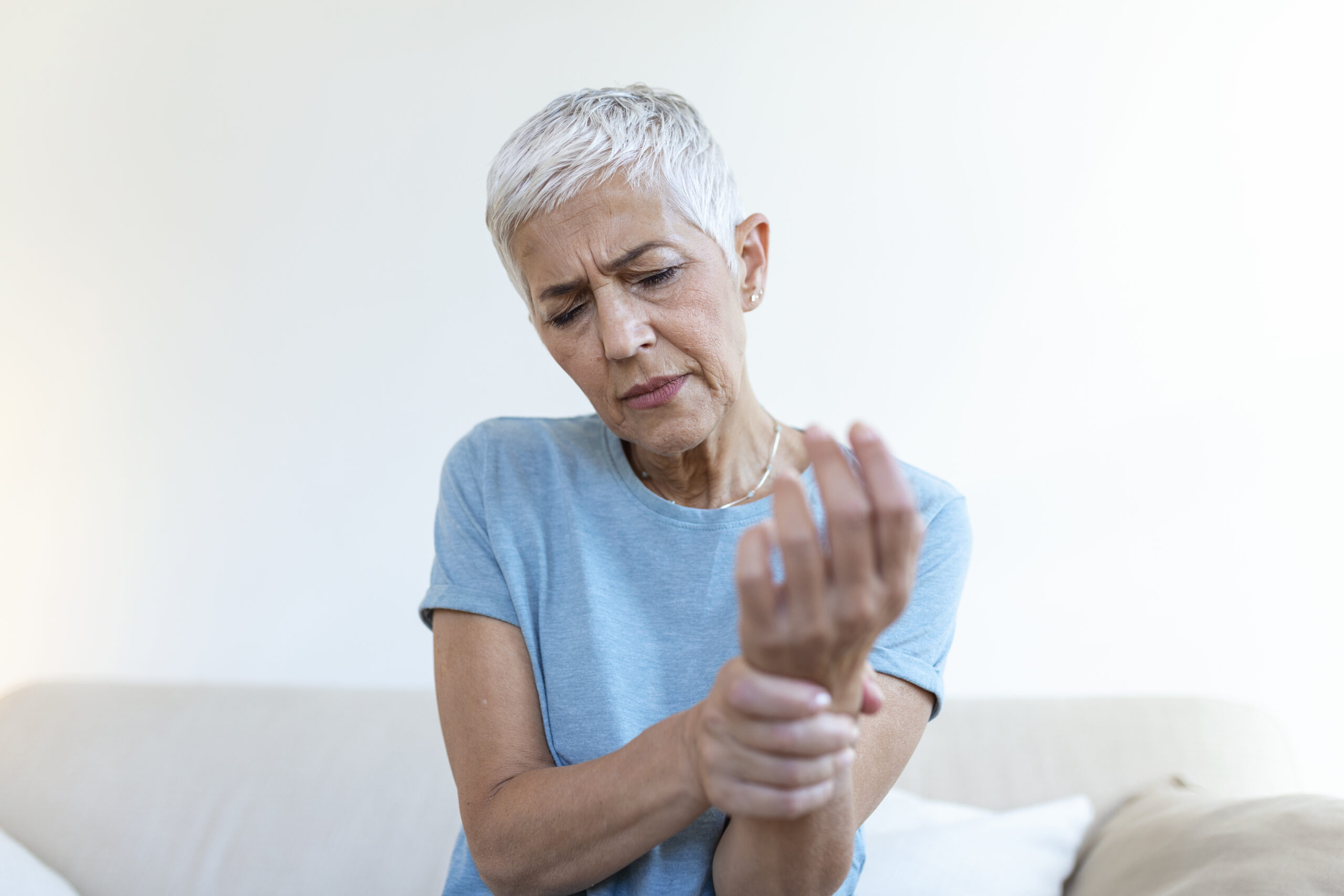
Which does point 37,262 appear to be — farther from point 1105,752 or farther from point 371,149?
point 1105,752

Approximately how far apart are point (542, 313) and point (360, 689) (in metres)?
1.21

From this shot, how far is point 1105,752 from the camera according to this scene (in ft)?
5.42

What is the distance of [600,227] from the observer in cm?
104

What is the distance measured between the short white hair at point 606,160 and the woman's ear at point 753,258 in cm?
7

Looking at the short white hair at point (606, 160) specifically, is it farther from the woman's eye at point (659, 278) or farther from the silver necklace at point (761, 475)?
the silver necklace at point (761, 475)

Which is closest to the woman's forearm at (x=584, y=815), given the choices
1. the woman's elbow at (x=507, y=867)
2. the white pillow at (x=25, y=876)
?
the woman's elbow at (x=507, y=867)

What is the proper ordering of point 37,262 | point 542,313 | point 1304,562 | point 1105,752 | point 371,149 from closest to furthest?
point 542,313 → point 1105,752 → point 1304,562 → point 371,149 → point 37,262

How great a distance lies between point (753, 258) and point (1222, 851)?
2.99 feet

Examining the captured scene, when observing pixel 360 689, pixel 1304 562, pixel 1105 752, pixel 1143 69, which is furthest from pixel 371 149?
pixel 1304 562

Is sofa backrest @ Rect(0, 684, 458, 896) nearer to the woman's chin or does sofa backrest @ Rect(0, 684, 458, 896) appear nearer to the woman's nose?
the woman's chin

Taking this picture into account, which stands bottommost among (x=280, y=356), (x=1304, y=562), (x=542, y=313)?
(x=1304, y=562)

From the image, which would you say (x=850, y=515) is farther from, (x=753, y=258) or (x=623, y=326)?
(x=753, y=258)

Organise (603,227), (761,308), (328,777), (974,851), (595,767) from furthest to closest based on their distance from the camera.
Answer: (761,308) → (328,777) → (974,851) → (603,227) → (595,767)

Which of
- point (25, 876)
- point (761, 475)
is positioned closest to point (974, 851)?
point (761, 475)
